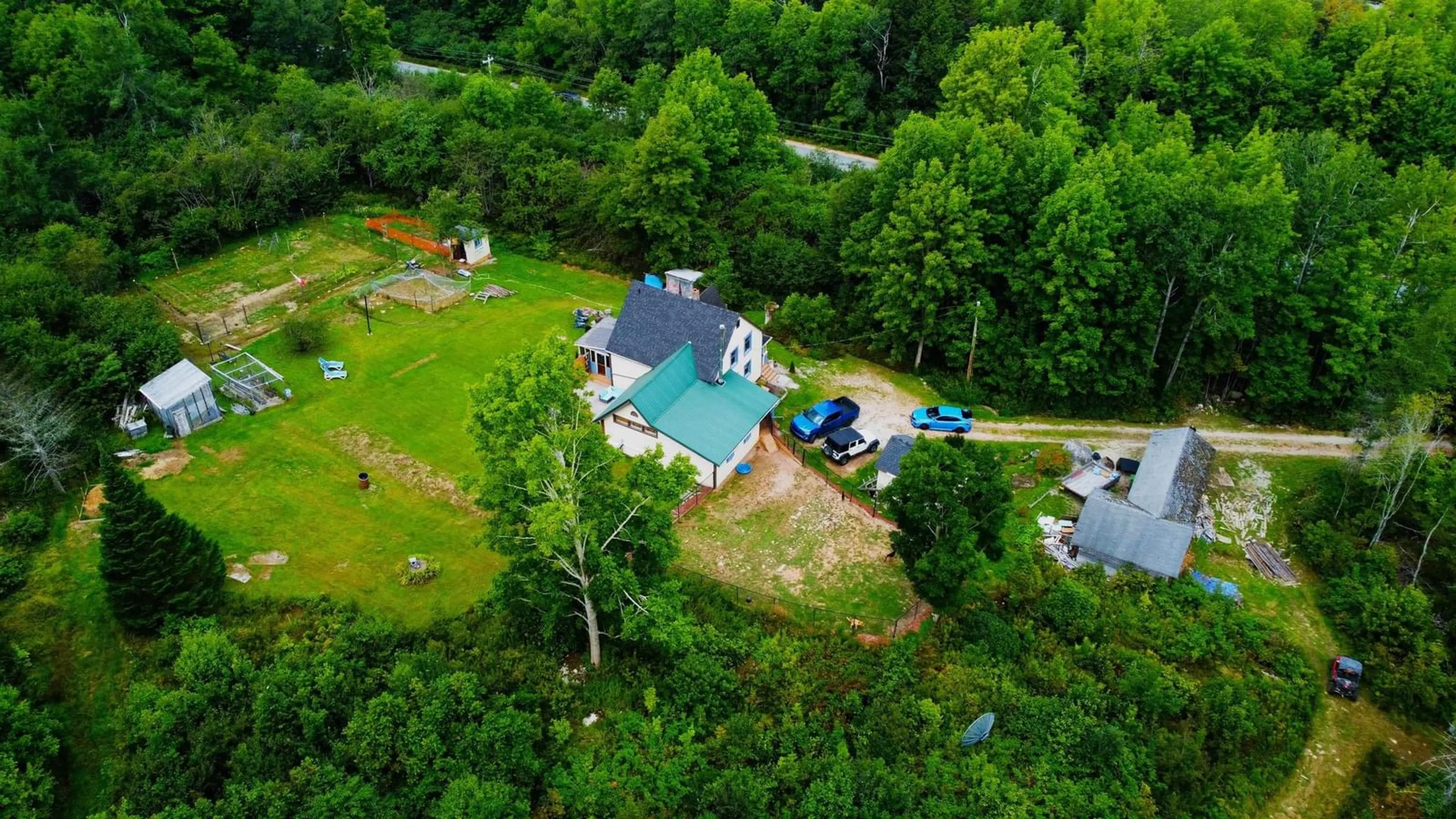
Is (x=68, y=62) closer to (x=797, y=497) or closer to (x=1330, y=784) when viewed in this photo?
(x=797, y=497)

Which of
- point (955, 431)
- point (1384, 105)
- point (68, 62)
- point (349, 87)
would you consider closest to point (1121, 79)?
point (1384, 105)

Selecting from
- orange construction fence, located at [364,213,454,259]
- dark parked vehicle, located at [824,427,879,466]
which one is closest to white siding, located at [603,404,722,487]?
dark parked vehicle, located at [824,427,879,466]

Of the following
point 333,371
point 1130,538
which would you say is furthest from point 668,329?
point 1130,538

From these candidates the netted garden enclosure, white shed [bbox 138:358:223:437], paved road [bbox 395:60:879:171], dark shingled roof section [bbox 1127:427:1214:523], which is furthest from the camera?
paved road [bbox 395:60:879:171]

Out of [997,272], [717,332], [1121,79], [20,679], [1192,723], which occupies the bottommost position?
[20,679]

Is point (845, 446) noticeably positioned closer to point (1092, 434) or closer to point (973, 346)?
point (973, 346)

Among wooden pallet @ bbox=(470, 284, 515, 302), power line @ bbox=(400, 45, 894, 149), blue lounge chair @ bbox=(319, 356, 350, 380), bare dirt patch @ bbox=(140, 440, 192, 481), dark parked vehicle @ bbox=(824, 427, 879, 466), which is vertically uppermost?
power line @ bbox=(400, 45, 894, 149)

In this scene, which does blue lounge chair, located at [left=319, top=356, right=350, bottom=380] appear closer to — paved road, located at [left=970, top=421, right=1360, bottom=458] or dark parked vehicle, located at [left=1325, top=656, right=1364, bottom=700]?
paved road, located at [left=970, top=421, right=1360, bottom=458]
